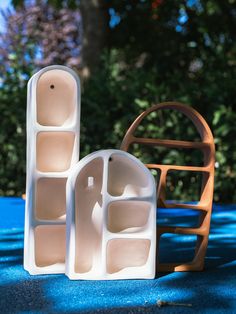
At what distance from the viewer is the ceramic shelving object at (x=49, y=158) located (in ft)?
9.59

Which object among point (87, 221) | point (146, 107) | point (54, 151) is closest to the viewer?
point (87, 221)

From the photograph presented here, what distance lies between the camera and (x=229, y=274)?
9.64 feet

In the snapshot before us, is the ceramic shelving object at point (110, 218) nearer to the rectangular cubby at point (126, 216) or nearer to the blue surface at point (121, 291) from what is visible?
the rectangular cubby at point (126, 216)

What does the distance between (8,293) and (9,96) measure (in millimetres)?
4638

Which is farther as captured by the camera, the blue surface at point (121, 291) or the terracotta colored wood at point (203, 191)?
the terracotta colored wood at point (203, 191)

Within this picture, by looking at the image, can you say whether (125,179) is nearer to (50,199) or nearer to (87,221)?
(87,221)

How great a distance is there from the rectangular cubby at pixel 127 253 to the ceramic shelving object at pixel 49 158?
28 cm

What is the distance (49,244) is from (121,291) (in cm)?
57

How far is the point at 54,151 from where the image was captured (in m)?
3.00

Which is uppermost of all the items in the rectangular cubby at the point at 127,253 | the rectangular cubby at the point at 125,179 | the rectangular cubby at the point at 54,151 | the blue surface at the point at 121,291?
the rectangular cubby at the point at 54,151

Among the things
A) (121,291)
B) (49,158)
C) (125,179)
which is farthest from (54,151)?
(121,291)

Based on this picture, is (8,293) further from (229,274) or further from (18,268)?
(229,274)

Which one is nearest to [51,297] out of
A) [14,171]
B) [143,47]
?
[14,171]

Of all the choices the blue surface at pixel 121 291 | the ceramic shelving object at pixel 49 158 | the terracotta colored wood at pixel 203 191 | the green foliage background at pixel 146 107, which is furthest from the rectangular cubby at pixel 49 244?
the green foliage background at pixel 146 107
